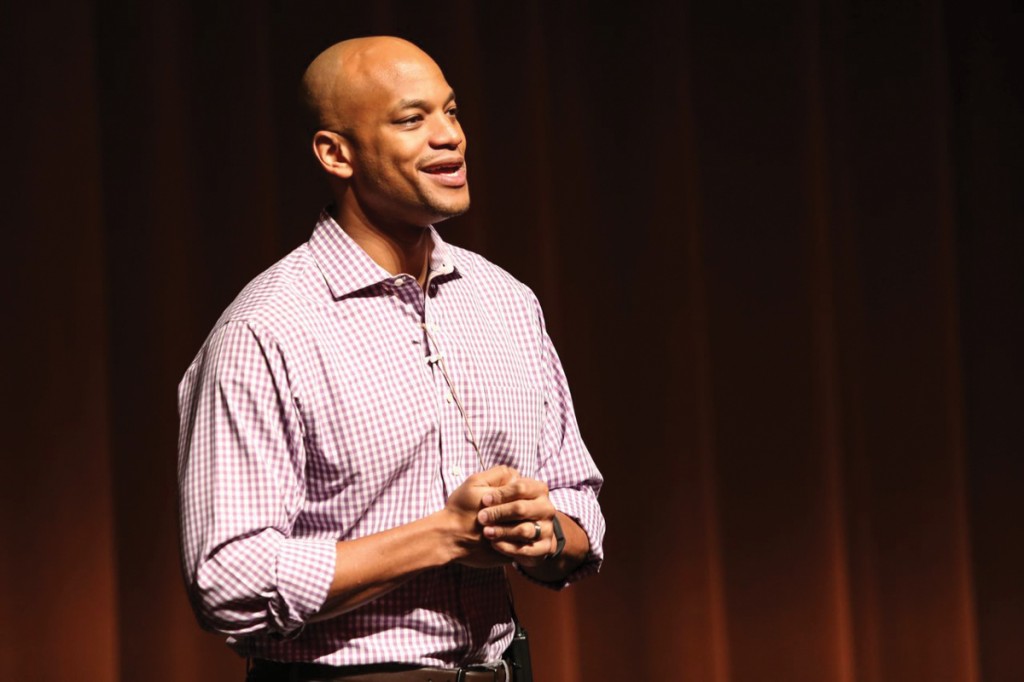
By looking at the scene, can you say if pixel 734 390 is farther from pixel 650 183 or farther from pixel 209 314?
pixel 209 314

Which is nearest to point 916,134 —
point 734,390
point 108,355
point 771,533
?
point 734,390

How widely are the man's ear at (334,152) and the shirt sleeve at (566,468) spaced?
33cm

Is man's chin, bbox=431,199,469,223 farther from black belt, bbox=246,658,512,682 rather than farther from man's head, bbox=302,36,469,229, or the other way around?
black belt, bbox=246,658,512,682

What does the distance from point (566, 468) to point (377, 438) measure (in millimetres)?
318

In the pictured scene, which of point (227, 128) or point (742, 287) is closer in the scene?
point (227, 128)

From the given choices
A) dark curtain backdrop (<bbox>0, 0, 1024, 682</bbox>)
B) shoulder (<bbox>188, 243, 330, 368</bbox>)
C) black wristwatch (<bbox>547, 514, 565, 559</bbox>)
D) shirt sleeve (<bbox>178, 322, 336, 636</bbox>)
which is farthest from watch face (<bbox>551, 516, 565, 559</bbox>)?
dark curtain backdrop (<bbox>0, 0, 1024, 682</bbox>)

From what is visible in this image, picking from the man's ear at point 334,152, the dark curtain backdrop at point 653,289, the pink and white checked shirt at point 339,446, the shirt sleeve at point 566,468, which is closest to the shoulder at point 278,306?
the pink and white checked shirt at point 339,446

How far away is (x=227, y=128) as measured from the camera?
275 centimetres

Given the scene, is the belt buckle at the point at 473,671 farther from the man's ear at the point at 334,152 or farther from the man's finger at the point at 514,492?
the man's ear at the point at 334,152

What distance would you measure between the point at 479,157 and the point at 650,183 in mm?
422

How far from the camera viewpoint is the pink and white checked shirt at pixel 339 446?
1.32 meters

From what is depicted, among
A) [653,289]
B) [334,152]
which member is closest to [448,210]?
[334,152]

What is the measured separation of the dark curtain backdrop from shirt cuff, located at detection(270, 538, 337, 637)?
1407mm

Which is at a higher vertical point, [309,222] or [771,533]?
[309,222]
